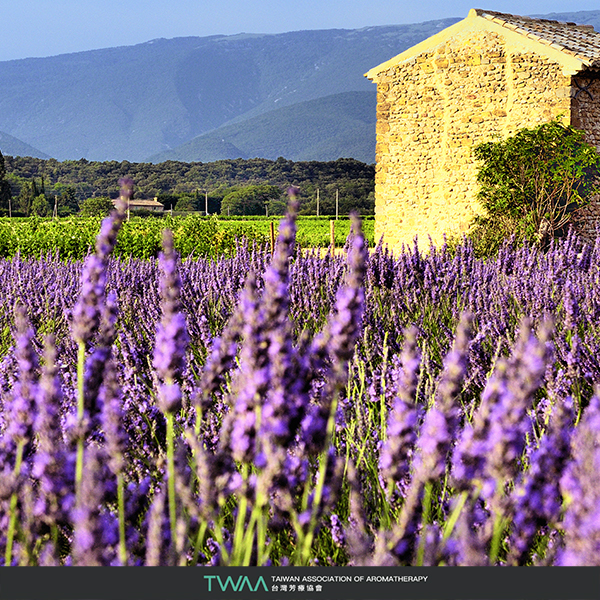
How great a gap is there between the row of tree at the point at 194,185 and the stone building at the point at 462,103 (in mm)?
31406

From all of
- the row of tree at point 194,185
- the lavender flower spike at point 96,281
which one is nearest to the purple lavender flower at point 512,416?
the lavender flower spike at point 96,281

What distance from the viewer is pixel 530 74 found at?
13.0m

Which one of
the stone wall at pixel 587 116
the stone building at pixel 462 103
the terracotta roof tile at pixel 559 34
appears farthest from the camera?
the stone building at pixel 462 103

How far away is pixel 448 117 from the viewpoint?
14375 millimetres

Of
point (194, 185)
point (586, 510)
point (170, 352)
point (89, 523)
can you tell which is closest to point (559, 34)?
point (170, 352)

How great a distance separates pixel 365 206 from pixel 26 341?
48468mm

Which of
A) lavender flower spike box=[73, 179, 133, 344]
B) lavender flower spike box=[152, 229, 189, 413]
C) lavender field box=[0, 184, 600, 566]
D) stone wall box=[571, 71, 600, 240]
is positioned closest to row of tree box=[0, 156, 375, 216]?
stone wall box=[571, 71, 600, 240]

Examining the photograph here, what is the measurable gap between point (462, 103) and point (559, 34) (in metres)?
2.68

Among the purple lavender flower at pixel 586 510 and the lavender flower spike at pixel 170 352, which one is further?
the lavender flower spike at pixel 170 352

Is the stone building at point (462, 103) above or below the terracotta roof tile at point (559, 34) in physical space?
below

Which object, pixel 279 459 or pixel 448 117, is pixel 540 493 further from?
pixel 448 117

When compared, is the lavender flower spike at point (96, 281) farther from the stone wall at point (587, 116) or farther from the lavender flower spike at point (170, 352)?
the stone wall at point (587, 116)

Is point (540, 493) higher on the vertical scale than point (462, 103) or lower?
lower

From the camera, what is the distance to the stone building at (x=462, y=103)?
41.9 ft
